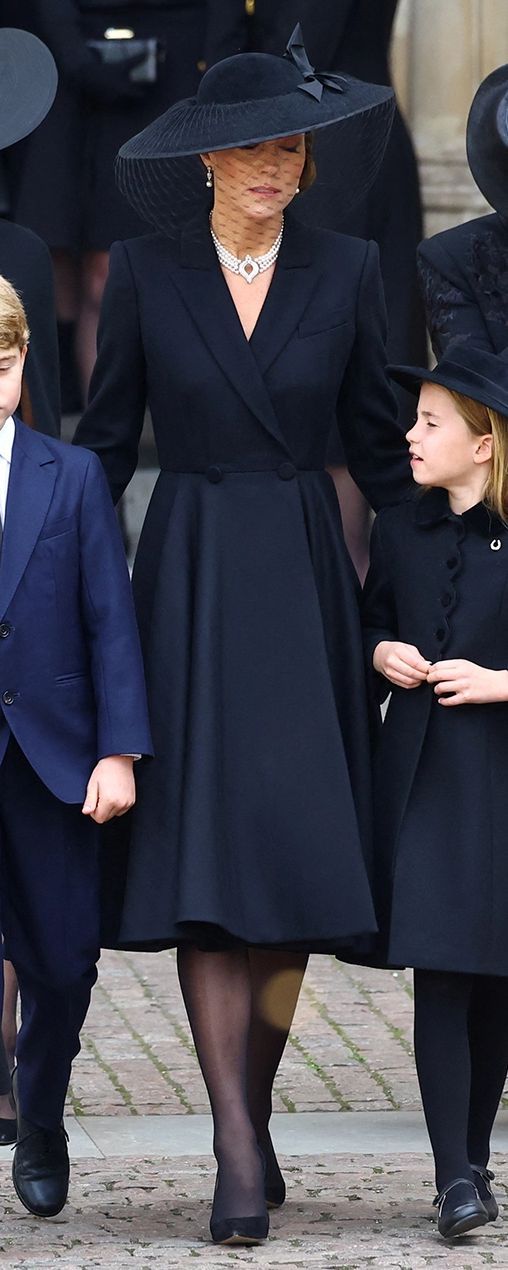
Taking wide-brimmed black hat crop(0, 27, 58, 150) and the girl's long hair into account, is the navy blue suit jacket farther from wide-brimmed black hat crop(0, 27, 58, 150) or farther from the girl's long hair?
wide-brimmed black hat crop(0, 27, 58, 150)

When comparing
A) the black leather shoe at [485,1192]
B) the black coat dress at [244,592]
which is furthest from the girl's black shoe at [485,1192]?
the black coat dress at [244,592]

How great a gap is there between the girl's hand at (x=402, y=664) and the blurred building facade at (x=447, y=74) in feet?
12.6

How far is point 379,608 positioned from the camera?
436 cm

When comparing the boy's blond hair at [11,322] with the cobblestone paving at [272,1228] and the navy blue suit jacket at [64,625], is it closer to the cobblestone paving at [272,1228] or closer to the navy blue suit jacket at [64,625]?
the navy blue suit jacket at [64,625]

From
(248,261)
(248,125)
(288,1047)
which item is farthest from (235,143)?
(288,1047)

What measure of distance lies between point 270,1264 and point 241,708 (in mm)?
867

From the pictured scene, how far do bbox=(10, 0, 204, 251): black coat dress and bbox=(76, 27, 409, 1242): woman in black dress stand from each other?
9.74 feet

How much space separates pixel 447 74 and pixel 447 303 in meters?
3.45

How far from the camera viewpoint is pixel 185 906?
13.4ft

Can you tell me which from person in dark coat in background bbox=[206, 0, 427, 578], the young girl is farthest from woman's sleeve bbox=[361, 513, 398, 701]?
person in dark coat in background bbox=[206, 0, 427, 578]

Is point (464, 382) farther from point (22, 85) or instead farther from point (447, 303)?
point (22, 85)

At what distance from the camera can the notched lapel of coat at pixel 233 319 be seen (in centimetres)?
423

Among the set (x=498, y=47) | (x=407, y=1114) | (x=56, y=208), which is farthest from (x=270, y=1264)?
(x=498, y=47)

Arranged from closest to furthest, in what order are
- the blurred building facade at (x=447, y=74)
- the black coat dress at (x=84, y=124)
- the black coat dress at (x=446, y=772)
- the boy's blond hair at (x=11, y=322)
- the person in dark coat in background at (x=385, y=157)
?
the boy's blond hair at (x=11, y=322), the black coat dress at (x=446, y=772), the person in dark coat in background at (x=385, y=157), the black coat dress at (x=84, y=124), the blurred building facade at (x=447, y=74)
